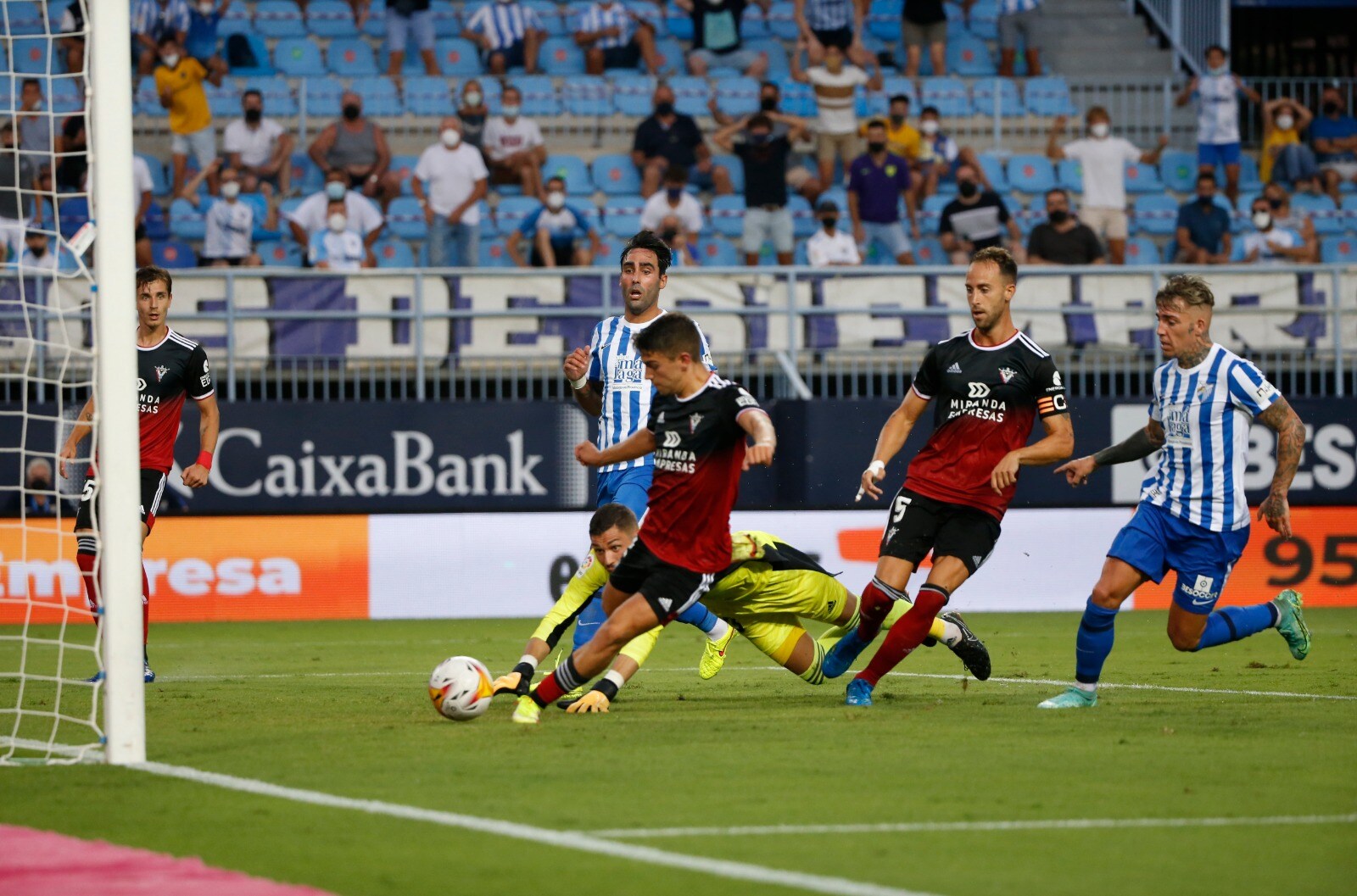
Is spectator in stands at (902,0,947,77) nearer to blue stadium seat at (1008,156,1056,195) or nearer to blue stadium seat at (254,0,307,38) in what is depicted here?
blue stadium seat at (1008,156,1056,195)

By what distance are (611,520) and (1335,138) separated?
52.8 ft

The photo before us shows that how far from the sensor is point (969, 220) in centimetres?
1862

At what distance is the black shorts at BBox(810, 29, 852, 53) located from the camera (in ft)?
69.1

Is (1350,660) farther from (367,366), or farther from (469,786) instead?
(367,366)

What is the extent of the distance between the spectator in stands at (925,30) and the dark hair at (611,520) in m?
14.9

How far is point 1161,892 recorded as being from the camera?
441cm

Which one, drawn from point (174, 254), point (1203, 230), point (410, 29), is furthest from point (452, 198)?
point (1203, 230)

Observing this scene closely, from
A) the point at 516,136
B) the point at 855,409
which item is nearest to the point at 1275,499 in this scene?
the point at 855,409

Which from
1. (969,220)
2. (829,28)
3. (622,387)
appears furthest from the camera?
(829,28)

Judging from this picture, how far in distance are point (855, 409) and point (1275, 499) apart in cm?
802

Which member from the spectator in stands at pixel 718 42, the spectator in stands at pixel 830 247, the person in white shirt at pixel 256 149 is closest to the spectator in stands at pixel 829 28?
the spectator in stands at pixel 718 42

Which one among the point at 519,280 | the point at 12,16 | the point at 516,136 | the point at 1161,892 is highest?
the point at 12,16

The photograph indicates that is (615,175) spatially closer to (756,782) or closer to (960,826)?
(756,782)

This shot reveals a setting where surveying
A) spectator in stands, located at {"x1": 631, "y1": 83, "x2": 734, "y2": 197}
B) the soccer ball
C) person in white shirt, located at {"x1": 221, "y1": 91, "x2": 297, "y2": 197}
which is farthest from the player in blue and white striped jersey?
person in white shirt, located at {"x1": 221, "y1": 91, "x2": 297, "y2": 197}
